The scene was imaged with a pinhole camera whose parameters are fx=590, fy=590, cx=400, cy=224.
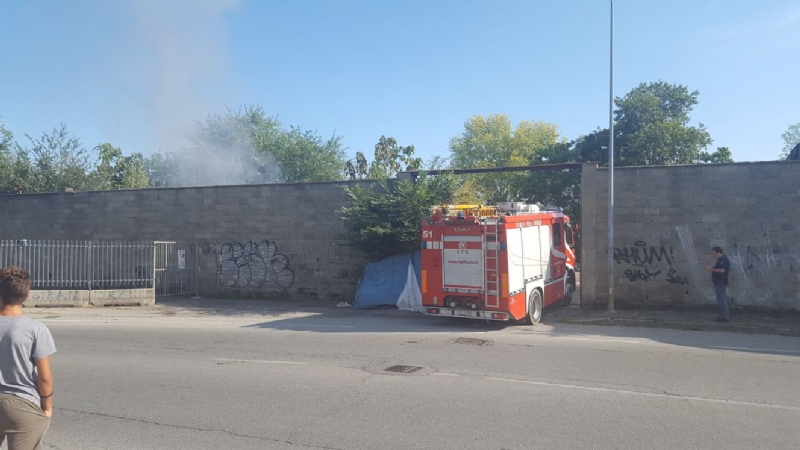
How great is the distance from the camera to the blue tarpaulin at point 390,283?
16.5 metres

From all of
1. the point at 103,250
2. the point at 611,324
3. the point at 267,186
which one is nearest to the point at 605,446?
the point at 611,324

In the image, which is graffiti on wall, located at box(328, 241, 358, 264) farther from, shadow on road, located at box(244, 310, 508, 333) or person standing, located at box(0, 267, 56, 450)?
person standing, located at box(0, 267, 56, 450)

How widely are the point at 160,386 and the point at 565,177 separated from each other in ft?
109

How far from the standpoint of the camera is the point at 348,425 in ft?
19.8

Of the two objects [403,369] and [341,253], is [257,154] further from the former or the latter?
[403,369]

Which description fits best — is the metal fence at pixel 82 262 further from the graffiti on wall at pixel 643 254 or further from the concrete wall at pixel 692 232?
the graffiti on wall at pixel 643 254

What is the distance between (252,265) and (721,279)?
14.1 metres

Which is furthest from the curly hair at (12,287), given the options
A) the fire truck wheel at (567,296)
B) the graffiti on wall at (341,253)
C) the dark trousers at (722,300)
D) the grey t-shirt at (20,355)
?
the graffiti on wall at (341,253)

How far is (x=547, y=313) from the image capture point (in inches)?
618

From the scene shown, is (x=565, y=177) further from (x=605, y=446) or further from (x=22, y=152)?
Answer: (x=605, y=446)

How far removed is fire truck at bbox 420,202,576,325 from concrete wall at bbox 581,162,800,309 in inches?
108

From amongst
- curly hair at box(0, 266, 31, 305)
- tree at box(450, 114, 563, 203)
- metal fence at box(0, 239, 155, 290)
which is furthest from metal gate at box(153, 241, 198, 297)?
tree at box(450, 114, 563, 203)

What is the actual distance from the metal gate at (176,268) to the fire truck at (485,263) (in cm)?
1062

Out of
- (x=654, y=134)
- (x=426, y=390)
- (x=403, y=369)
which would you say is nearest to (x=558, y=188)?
(x=654, y=134)
